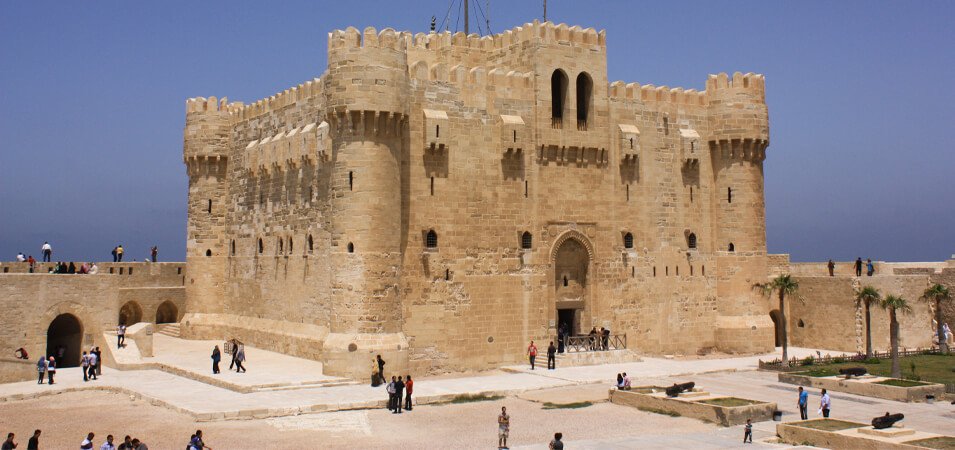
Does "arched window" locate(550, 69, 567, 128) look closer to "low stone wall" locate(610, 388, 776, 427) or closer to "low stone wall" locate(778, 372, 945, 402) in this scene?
"low stone wall" locate(610, 388, 776, 427)

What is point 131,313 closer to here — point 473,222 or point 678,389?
point 473,222

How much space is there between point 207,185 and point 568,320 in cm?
1751

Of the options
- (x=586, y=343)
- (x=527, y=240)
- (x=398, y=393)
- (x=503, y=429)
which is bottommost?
(x=503, y=429)

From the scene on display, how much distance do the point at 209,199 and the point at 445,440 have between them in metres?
23.1

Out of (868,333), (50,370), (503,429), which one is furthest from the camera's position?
(868,333)

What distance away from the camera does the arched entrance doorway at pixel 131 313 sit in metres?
43.6

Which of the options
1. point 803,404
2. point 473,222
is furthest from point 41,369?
point 803,404

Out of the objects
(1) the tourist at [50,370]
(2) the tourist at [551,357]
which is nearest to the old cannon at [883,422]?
(2) the tourist at [551,357]

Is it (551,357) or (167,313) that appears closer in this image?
(551,357)

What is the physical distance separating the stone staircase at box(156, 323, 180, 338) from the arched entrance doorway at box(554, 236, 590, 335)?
17748 millimetres

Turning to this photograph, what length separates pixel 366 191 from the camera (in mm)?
29391

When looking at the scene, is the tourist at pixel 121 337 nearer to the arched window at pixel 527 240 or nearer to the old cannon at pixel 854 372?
the arched window at pixel 527 240

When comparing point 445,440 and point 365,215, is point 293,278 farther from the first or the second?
point 445,440

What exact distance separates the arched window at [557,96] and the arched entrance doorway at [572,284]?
14.7ft
